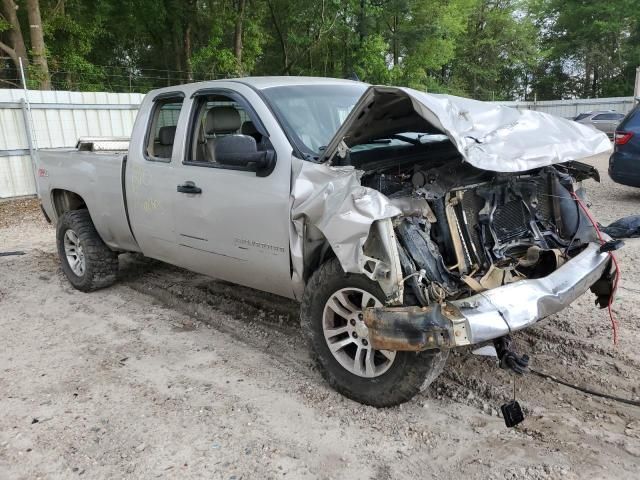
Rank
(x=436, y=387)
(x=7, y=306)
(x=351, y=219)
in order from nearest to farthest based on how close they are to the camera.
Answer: (x=351, y=219), (x=436, y=387), (x=7, y=306)

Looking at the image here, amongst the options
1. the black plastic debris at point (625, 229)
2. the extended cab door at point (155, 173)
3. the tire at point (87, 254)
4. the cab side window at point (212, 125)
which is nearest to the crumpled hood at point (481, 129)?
the black plastic debris at point (625, 229)

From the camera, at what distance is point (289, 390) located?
3441 mm

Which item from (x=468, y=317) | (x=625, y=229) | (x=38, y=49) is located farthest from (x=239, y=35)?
(x=468, y=317)

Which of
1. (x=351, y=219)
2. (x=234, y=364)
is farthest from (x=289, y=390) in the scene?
(x=351, y=219)

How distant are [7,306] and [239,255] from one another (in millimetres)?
2932

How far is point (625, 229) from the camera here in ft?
12.2

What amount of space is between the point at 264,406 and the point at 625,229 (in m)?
2.78

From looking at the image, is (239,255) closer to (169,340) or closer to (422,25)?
(169,340)

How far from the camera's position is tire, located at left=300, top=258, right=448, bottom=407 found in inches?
116

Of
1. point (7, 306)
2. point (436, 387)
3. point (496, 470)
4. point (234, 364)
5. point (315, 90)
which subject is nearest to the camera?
point (496, 470)

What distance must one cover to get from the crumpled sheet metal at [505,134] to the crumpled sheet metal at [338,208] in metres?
0.52

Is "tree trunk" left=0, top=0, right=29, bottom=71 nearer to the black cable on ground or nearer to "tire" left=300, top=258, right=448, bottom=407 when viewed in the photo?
"tire" left=300, top=258, right=448, bottom=407

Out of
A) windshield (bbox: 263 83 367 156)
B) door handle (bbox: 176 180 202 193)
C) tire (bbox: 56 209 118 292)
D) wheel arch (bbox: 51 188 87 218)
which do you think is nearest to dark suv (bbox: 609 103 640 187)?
windshield (bbox: 263 83 367 156)

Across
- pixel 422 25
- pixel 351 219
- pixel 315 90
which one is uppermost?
pixel 422 25
